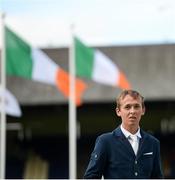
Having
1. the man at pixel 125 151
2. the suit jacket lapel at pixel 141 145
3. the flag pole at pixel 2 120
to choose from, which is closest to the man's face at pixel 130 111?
the man at pixel 125 151

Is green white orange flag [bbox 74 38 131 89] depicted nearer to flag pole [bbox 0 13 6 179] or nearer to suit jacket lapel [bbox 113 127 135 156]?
flag pole [bbox 0 13 6 179]

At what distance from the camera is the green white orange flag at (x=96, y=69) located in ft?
55.3

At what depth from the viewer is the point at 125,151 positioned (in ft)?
12.6

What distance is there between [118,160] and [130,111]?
264mm

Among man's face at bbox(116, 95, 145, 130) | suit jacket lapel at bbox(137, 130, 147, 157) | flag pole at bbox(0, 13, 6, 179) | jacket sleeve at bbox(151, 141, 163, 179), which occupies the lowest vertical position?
jacket sleeve at bbox(151, 141, 163, 179)

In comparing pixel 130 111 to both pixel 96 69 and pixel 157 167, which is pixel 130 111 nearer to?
pixel 157 167

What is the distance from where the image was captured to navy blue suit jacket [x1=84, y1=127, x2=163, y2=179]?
12.6 ft

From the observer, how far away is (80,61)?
56.6ft

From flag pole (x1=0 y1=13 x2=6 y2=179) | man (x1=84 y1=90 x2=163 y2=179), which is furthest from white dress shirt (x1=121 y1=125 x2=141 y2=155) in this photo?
flag pole (x1=0 y1=13 x2=6 y2=179)

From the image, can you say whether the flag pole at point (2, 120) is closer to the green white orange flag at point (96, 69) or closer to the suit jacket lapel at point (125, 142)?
the green white orange flag at point (96, 69)

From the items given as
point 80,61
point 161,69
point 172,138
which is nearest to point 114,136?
point 80,61

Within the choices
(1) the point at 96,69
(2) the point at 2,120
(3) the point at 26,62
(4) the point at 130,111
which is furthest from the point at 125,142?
(1) the point at 96,69

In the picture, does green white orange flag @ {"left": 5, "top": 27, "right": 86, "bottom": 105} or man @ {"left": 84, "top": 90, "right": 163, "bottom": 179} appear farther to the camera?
green white orange flag @ {"left": 5, "top": 27, "right": 86, "bottom": 105}

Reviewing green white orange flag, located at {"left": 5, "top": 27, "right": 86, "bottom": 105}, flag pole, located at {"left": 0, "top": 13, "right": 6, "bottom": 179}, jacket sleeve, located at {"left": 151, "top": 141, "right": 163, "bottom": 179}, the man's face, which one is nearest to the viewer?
the man's face
